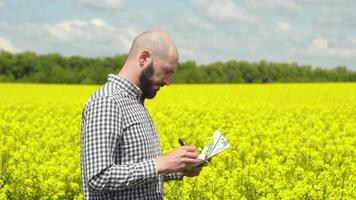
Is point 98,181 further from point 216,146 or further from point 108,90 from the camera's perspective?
point 216,146

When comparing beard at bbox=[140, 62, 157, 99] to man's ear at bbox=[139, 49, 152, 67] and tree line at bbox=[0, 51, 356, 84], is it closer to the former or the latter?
man's ear at bbox=[139, 49, 152, 67]

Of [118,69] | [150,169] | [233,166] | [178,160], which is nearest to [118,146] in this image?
[150,169]

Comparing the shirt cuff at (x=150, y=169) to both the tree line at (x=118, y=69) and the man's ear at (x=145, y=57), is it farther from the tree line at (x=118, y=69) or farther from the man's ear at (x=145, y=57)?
the tree line at (x=118, y=69)

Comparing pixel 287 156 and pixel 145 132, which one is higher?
pixel 145 132

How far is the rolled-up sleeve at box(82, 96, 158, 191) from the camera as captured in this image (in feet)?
10.7

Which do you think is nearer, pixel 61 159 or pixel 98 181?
pixel 98 181

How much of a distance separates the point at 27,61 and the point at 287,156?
63.5m

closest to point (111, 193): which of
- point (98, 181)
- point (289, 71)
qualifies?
point (98, 181)

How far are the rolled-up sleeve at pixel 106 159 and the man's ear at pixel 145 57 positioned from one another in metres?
0.26

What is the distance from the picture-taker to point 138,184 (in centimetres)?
333

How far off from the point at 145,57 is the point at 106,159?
1.67ft

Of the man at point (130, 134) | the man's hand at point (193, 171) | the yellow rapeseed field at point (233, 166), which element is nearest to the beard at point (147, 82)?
the man at point (130, 134)

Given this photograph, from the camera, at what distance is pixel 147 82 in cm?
341

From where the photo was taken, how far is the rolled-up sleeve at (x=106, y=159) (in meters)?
3.27
